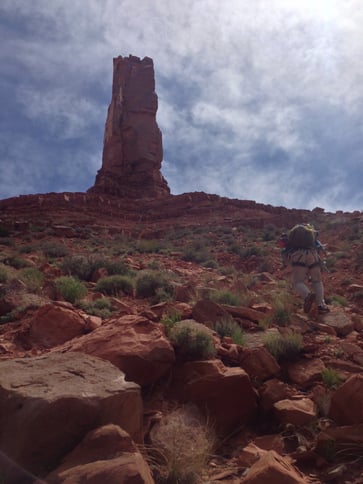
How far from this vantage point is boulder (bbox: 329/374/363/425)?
382 cm

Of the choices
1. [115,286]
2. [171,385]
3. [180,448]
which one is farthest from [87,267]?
[180,448]

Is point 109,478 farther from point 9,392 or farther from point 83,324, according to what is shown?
point 83,324

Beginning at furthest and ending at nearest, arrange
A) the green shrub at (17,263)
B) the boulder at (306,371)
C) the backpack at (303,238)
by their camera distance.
A: the green shrub at (17,263)
the backpack at (303,238)
the boulder at (306,371)

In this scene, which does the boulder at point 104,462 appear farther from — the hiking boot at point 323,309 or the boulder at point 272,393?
the hiking boot at point 323,309

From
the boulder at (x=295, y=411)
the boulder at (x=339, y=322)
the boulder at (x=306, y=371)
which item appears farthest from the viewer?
the boulder at (x=339, y=322)

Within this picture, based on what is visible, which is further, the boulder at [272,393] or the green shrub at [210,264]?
the green shrub at [210,264]

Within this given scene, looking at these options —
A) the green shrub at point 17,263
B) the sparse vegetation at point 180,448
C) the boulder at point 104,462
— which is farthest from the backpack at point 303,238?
the green shrub at point 17,263

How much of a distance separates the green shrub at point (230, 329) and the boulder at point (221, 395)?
1020 mm

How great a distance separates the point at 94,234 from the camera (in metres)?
30.4

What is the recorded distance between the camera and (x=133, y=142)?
4728 centimetres

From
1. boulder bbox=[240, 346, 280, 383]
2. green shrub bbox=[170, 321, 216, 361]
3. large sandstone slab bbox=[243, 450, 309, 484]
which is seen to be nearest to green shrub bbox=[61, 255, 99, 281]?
green shrub bbox=[170, 321, 216, 361]

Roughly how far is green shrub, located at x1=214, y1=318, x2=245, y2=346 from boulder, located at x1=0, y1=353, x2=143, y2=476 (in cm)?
234

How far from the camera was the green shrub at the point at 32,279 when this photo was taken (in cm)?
791

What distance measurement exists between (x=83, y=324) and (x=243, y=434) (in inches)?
108
